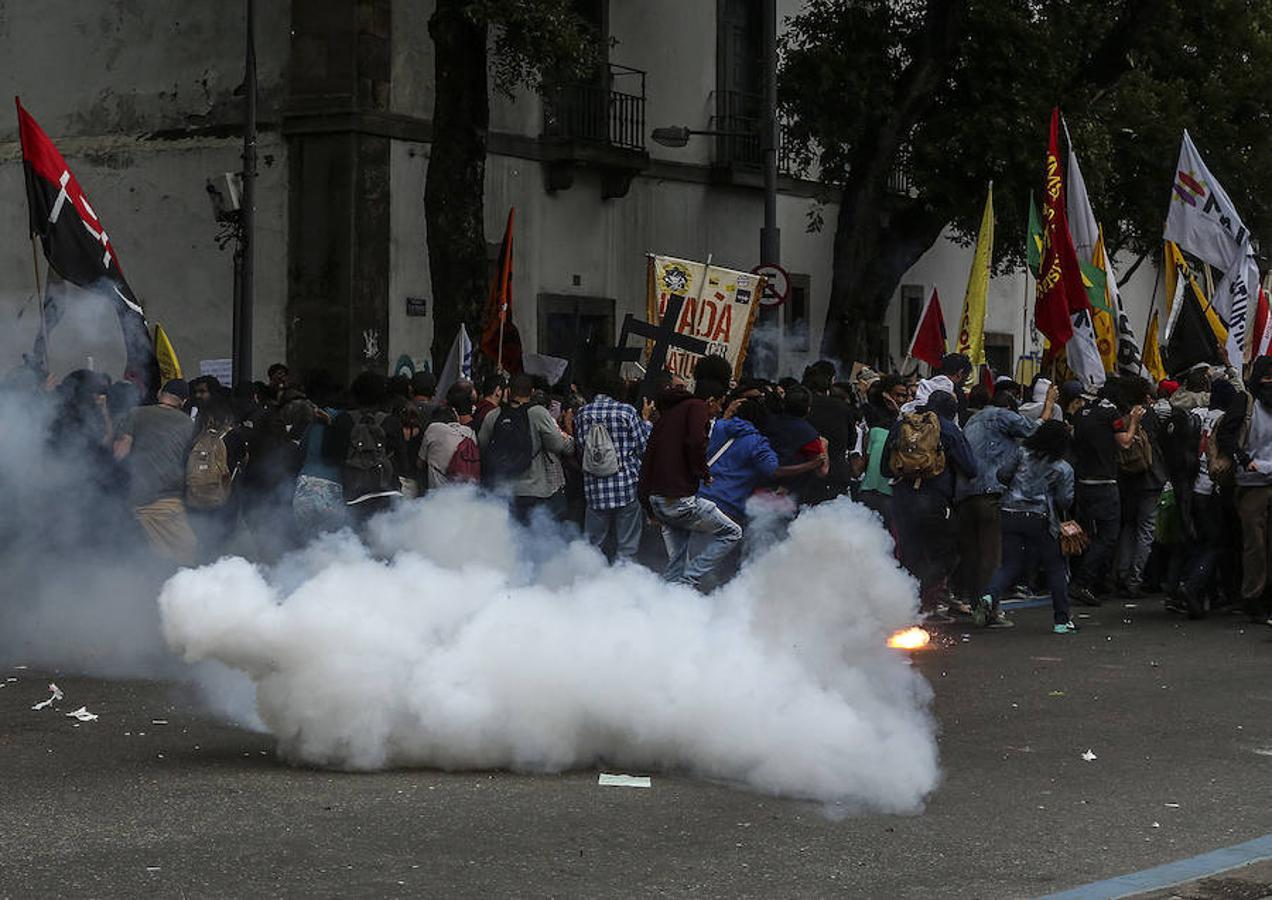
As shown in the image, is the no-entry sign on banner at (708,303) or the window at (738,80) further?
the window at (738,80)

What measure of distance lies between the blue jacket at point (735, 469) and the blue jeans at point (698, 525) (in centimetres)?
35

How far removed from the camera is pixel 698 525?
12070mm

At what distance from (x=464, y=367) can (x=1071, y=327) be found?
16.5ft

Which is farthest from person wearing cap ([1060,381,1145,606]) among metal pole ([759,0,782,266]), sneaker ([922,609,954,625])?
metal pole ([759,0,782,266])

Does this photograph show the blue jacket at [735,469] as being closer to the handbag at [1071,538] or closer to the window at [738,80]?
the handbag at [1071,538]

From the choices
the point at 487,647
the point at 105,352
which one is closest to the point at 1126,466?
the point at 105,352

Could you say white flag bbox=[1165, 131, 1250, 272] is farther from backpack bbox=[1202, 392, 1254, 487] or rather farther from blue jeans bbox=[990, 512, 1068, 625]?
blue jeans bbox=[990, 512, 1068, 625]

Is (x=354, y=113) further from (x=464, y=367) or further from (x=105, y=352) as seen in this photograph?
(x=105, y=352)

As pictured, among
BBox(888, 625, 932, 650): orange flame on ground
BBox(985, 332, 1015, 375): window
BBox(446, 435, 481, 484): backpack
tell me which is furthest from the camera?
BBox(985, 332, 1015, 375): window

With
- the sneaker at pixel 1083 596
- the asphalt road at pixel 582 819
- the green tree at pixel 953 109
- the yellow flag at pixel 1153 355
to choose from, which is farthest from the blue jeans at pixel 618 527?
the green tree at pixel 953 109

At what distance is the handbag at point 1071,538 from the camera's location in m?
14.3

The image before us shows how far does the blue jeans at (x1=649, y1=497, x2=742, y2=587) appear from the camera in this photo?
39.2ft

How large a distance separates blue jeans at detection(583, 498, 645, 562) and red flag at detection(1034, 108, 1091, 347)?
519 cm

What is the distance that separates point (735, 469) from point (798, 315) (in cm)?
1830
